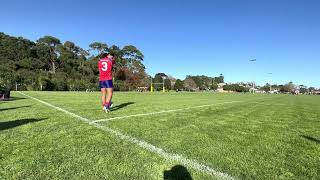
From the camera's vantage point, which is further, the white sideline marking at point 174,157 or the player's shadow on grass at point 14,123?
the player's shadow on grass at point 14,123

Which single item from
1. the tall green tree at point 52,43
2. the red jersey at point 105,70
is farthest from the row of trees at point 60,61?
the red jersey at point 105,70

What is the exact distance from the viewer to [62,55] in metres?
85.2

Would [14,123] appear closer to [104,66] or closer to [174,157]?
[104,66]

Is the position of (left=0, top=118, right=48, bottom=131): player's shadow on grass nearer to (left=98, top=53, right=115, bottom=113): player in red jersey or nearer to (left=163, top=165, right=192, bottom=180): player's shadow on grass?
(left=98, top=53, right=115, bottom=113): player in red jersey

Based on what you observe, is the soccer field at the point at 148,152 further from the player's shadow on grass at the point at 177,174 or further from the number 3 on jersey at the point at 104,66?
the number 3 on jersey at the point at 104,66

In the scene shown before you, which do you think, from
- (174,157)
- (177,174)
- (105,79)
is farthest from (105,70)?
(177,174)

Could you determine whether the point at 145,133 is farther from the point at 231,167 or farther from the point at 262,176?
the point at 262,176

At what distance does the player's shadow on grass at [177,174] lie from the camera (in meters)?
2.87

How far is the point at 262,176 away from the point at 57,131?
11.0 feet

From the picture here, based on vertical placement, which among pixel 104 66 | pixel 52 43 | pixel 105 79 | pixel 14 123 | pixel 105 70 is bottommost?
pixel 14 123

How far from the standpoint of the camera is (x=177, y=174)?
2.97 m

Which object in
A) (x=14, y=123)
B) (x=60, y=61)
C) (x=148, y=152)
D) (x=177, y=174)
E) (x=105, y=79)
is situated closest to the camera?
(x=177, y=174)

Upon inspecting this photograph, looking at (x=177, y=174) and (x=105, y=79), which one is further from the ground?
(x=105, y=79)

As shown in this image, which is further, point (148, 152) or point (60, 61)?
point (60, 61)
